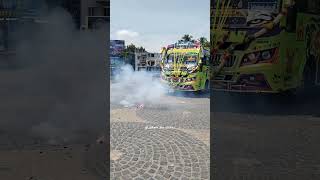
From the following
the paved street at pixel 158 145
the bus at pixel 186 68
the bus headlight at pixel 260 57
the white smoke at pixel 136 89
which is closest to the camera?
the paved street at pixel 158 145

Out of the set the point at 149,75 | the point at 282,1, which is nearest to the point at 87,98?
the point at 282,1

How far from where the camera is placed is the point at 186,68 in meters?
10.1

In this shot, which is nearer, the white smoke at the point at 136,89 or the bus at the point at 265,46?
the bus at the point at 265,46

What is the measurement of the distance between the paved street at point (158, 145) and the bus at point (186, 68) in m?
3.40

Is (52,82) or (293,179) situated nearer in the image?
(293,179)

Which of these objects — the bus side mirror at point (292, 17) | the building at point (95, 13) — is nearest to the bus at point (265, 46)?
the bus side mirror at point (292, 17)

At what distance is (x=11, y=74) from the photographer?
166 inches

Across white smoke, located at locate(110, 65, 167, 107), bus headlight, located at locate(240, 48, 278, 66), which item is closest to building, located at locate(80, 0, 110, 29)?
white smoke, located at locate(110, 65, 167, 107)

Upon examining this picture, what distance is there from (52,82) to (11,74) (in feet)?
1.50

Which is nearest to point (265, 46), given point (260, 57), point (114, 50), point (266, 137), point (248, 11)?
point (260, 57)

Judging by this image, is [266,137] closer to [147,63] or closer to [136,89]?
[136,89]

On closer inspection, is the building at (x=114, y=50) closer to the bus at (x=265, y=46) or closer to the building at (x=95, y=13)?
the building at (x=95, y=13)

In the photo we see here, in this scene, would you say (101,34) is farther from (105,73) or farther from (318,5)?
(318,5)

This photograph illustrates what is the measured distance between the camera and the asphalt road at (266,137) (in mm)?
3275
